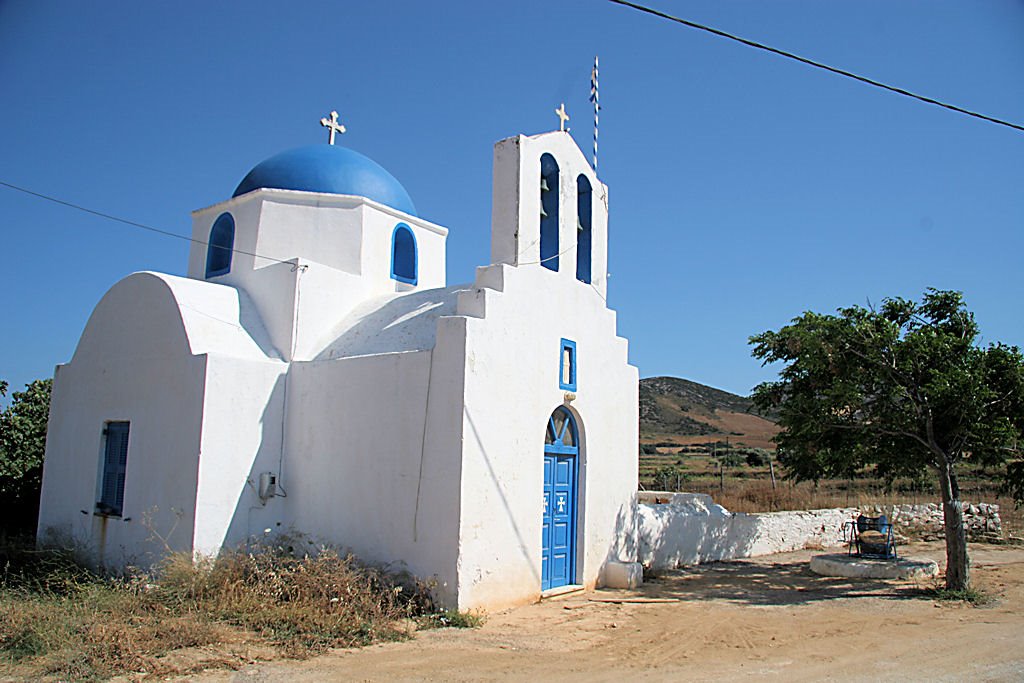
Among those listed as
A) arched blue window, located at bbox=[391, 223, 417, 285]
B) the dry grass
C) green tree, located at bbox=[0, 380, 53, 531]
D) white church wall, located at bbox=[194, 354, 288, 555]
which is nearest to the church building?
white church wall, located at bbox=[194, 354, 288, 555]

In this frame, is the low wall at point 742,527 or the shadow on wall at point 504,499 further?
the low wall at point 742,527

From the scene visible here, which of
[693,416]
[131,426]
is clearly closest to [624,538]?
[131,426]

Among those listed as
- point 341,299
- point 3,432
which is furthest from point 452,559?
point 3,432

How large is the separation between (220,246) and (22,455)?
6409 millimetres

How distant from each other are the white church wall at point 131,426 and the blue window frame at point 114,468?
8 centimetres

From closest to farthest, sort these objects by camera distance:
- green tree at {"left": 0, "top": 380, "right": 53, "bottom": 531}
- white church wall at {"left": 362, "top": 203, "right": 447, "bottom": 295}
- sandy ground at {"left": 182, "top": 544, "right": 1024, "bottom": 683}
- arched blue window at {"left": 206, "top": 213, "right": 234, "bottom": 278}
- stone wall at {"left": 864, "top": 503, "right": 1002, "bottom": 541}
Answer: sandy ground at {"left": 182, "top": 544, "right": 1024, "bottom": 683} → white church wall at {"left": 362, "top": 203, "right": 447, "bottom": 295} → arched blue window at {"left": 206, "top": 213, "right": 234, "bottom": 278} → green tree at {"left": 0, "top": 380, "right": 53, "bottom": 531} → stone wall at {"left": 864, "top": 503, "right": 1002, "bottom": 541}

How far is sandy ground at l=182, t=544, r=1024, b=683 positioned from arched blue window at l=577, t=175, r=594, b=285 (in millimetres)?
4595

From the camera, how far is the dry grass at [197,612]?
678 cm

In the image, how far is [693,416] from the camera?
58812 mm

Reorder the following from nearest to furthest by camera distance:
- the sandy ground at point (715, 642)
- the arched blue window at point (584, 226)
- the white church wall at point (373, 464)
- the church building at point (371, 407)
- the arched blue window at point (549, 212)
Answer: the sandy ground at point (715, 642), the white church wall at point (373, 464), the church building at point (371, 407), the arched blue window at point (549, 212), the arched blue window at point (584, 226)

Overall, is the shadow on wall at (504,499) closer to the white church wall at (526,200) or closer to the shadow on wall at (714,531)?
the white church wall at (526,200)

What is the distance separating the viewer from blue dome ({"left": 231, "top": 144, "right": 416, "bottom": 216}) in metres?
13.1

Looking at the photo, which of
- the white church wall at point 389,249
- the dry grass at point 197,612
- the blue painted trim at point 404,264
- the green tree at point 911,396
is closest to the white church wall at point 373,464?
the dry grass at point 197,612

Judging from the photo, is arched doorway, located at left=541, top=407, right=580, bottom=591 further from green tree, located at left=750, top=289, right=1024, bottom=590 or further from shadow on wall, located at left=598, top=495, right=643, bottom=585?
green tree, located at left=750, top=289, right=1024, bottom=590
